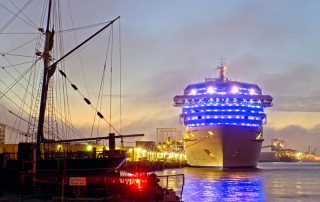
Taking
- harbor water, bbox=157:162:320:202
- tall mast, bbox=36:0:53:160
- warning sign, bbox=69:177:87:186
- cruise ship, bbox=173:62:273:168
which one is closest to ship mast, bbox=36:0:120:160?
tall mast, bbox=36:0:53:160

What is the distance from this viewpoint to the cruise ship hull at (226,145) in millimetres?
108200

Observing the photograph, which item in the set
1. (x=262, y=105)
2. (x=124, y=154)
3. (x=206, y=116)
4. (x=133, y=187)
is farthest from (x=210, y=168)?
(x=133, y=187)

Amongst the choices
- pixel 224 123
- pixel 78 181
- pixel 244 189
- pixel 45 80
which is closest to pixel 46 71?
pixel 45 80

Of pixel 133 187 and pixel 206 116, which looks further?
pixel 206 116

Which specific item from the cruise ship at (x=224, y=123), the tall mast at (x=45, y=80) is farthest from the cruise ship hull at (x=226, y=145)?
the tall mast at (x=45, y=80)

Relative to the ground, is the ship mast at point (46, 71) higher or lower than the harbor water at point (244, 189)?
higher

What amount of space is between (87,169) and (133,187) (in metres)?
9.01

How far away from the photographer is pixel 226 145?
109 metres

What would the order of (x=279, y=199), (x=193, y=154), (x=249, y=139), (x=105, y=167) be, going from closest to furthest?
(x=105, y=167)
(x=279, y=199)
(x=249, y=139)
(x=193, y=154)

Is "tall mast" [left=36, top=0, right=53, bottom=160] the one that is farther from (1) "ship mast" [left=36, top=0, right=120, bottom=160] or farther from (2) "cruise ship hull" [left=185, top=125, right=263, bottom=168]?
(2) "cruise ship hull" [left=185, top=125, right=263, bottom=168]

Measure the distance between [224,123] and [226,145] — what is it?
5631 millimetres

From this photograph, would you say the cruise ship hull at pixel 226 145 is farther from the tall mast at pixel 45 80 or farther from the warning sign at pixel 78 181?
the warning sign at pixel 78 181

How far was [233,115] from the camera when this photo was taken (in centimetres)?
11000

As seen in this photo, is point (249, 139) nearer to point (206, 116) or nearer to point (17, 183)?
point (206, 116)
